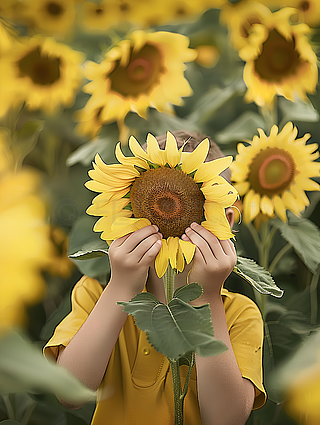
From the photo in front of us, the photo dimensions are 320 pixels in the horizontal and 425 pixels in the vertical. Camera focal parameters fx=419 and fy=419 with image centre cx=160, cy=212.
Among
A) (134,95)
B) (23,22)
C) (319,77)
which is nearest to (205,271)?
(134,95)

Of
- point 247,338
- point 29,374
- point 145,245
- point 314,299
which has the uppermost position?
point 29,374

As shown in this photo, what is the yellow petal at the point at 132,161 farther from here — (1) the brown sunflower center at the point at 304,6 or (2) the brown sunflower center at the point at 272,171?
(1) the brown sunflower center at the point at 304,6

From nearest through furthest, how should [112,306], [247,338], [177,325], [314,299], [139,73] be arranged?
[177,325]
[112,306]
[247,338]
[139,73]
[314,299]

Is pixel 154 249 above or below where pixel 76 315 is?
above

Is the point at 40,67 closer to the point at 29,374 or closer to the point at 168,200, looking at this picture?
the point at 168,200

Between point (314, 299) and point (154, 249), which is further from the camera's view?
point (314, 299)

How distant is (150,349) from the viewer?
0.54 meters

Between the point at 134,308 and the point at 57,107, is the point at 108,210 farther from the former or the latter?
the point at 57,107

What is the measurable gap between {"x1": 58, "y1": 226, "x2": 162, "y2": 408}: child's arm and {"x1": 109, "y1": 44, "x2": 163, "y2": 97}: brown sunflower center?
0.33 m

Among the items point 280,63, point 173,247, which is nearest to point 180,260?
point 173,247

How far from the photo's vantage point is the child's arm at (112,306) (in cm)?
32

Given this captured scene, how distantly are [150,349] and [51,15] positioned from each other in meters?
0.69

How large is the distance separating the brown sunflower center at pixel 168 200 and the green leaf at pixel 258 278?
7cm

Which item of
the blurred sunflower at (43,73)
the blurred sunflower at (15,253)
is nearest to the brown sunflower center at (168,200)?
the blurred sunflower at (15,253)
